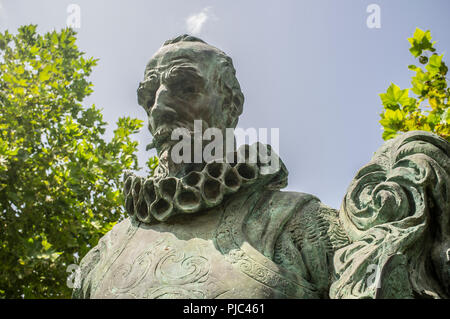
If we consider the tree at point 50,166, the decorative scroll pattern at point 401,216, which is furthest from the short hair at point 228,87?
the tree at point 50,166

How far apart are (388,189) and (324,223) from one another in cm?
43

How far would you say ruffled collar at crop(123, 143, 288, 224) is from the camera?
3.05 m

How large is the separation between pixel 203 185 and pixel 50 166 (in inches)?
210

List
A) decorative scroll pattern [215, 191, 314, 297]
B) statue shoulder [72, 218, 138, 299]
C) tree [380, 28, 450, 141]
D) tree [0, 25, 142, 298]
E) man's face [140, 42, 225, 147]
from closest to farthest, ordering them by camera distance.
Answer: decorative scroll pattern [215, 191, 314, 297]
statue shoulder [72, 218, 138, 299]
man's face [140, 42, 225, 147]
tree [380, 28, 450, 141]
tree [0, 25, 142, 298]

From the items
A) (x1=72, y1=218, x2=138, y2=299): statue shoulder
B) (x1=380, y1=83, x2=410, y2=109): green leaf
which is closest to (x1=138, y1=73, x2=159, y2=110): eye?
(x1=72, y1=218, x2=138, y2=299): statue shoulder

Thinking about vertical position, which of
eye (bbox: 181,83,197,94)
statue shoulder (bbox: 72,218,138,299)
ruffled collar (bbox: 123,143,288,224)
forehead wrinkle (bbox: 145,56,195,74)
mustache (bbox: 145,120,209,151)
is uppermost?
forehead wrinkle (bbox: 145,56,195,74)

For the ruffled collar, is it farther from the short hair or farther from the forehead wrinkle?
the forehead wrinkle

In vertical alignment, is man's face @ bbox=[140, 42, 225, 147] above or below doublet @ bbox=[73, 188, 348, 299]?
above

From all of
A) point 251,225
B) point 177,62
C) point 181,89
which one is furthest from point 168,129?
point 251,225

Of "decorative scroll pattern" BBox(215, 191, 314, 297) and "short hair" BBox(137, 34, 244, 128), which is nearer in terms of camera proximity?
"decorative scroll pattern" BBox(215, 191, 314, 297)

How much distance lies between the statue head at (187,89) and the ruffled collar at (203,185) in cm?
33

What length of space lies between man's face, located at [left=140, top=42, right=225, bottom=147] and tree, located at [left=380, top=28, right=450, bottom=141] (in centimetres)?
226
